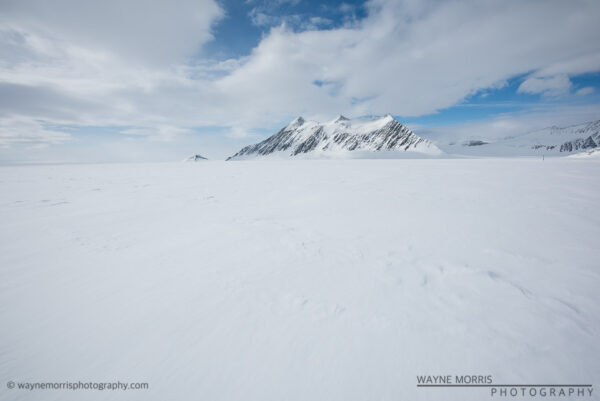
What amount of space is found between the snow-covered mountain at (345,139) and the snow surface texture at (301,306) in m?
131

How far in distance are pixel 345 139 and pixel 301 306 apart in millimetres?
163739

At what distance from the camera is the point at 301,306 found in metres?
2.72

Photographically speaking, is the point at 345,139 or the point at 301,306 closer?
the point at 301,306

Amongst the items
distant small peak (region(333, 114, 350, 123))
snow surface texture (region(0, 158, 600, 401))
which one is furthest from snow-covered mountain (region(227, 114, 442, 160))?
snow surface texture (region(0, 158, 600, 401))

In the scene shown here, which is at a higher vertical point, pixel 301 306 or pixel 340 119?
pixel 340 119

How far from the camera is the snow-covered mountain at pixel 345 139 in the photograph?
12850 cm

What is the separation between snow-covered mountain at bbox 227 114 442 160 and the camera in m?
128

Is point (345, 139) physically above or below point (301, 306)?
above

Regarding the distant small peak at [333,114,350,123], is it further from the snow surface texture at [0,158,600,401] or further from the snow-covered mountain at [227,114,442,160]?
the snow surface texture at [0,158,600,401]

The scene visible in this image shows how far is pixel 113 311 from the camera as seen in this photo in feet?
Result: 8.94

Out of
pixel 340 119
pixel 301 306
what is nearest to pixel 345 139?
pixel 340 119

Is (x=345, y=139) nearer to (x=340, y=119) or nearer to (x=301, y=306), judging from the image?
(x=340, y=119)

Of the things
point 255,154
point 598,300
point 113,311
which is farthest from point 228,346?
point 255,154

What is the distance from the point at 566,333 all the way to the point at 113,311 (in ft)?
16.4
